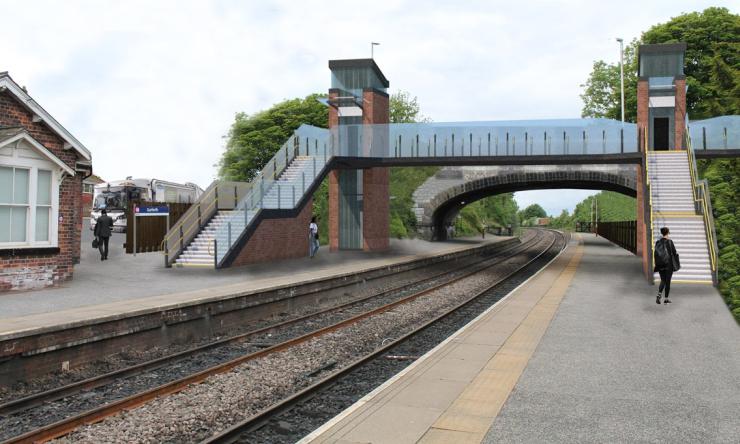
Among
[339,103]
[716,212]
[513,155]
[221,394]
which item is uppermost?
[339,103]

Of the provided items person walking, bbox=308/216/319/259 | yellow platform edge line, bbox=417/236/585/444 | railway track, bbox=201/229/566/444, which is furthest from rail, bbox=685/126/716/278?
person walking, bbox=308/216/319/259

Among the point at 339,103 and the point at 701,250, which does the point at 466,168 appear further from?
the point at 701,250

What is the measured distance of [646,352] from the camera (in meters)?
9.07

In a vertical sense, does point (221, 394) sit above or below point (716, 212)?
below

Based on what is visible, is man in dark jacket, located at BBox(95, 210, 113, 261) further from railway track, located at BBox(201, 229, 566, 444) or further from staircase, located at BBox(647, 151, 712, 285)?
staircase, located at BBox(647, 151, 712, 285)

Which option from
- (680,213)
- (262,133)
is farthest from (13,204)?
(262,133)

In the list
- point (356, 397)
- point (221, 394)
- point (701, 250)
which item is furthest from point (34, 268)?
point (701, 250)

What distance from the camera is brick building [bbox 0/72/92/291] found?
13398mm

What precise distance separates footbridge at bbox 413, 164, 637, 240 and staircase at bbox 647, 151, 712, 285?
9659mm

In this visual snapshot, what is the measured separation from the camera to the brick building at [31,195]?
1340 cm

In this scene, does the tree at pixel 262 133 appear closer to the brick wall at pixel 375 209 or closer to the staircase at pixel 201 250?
the brick wall at pixel 375 209

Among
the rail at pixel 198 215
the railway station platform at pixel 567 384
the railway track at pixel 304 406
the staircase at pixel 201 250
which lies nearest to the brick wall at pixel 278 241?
the staircase at pixel 201 250

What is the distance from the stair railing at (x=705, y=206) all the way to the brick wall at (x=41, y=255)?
16.9m

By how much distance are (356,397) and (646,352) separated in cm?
456
